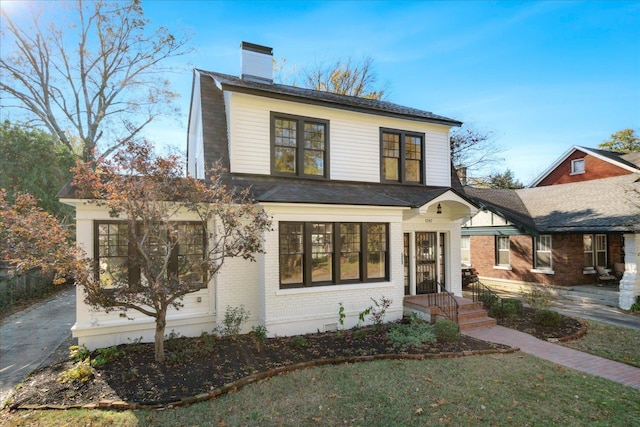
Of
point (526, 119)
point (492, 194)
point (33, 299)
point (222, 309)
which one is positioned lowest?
point (33, 299)

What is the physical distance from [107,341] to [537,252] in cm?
1770

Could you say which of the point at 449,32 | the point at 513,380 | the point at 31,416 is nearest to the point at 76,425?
the point at 31,416

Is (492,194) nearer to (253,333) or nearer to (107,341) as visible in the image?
(253,333)

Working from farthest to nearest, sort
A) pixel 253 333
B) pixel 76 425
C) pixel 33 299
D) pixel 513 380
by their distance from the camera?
pixel 33 299 < pixel 253 333 < pixel 513 380 < pixel 76 425

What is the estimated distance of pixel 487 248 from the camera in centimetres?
1811

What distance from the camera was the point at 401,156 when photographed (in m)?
12.0

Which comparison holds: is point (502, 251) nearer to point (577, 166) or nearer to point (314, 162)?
point (314, 162)

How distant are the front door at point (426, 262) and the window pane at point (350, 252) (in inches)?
120

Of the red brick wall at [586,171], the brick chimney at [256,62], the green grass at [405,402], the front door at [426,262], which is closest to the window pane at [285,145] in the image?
the brick chimney at [256,62]

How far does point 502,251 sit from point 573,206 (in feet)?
12.6

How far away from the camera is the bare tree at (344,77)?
26.2m

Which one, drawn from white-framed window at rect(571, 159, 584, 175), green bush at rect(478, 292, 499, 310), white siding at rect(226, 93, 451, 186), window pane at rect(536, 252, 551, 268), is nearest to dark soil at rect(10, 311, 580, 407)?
green bush at rect(478, 292, 499, 310)

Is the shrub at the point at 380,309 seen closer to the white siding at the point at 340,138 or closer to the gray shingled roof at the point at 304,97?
the white siding at the point at 340,138

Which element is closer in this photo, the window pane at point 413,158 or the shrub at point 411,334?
the shrub at point 411,334
